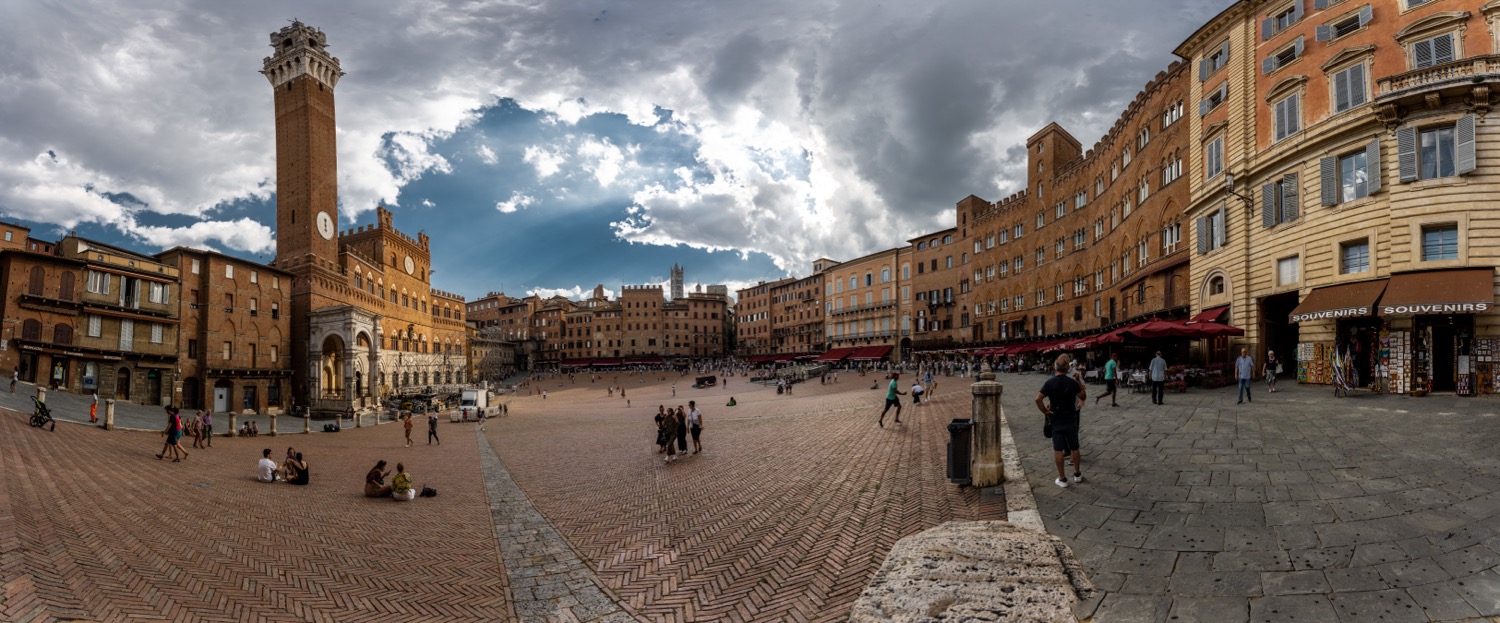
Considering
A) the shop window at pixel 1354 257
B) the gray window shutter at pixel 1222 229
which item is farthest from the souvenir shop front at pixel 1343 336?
the gray window shutter at pixel 1222 229

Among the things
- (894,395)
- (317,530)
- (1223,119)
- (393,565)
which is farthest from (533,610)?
(1223,119)

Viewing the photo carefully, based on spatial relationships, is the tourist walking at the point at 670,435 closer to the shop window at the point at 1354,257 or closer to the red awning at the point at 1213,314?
the red awning at the point at 1213,314

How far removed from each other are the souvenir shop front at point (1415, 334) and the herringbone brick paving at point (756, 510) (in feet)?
36.2

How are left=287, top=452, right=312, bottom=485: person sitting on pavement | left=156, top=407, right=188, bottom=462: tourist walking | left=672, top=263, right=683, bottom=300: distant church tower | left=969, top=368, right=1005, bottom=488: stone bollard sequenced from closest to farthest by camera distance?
1. left=969, top=368, right=1005, bottom=488: stone bollard
2. left=287, top=452, right=312, bottom=485: person sitting on pavement
3. left=156, top=407, right=188, bottom=462: tourist walking
4. left=672, top=263, right=683, bottom=300: distant church tower

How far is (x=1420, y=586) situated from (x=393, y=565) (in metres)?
10.5

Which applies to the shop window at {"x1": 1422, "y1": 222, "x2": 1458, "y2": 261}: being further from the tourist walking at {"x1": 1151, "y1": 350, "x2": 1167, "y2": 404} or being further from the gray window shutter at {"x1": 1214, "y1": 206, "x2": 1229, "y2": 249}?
the tourist walking at {"x1": 1151, "y1": 350, "x2": 1167, "y2": 404}

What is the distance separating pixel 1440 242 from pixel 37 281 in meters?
53.6

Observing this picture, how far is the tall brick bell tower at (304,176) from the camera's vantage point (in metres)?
40.7

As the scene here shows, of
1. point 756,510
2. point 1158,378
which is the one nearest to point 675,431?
point 756,510

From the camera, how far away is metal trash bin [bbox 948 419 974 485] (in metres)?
7.77

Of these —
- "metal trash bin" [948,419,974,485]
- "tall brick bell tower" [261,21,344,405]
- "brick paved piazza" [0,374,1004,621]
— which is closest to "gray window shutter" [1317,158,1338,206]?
"brick paved piazza" [0,374,1004,621]

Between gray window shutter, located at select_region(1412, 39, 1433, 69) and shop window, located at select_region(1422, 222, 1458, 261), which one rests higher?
gray window shutter, located at select_region(1412, 39, 1433, 69)

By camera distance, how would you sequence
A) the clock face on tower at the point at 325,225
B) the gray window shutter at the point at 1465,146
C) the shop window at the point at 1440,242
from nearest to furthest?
the gray window shutter at the point at 1465,146 → the shop window at the point at 1440,242 → the clock face on tower at the point at 325,225

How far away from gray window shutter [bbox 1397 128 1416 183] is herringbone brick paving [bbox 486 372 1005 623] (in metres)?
13.4
